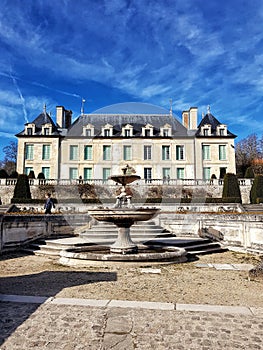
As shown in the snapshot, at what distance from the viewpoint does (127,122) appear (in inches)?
1356

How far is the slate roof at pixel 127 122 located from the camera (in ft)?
110

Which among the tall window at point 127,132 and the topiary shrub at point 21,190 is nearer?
the topiary shrub at point 21,190

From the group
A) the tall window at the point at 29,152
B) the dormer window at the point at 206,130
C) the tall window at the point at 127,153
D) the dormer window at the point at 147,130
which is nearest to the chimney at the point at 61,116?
the tall window at the point at 29,152

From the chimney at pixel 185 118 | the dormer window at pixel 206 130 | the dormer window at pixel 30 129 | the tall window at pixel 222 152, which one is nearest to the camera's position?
the dormer window at pixel 30 129

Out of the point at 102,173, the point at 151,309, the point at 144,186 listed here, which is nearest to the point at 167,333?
the point at 151,309

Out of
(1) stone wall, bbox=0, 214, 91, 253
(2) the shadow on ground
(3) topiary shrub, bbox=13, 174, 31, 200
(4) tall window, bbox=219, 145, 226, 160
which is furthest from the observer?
(4) tall window, bbox=219, 145, 226, 160

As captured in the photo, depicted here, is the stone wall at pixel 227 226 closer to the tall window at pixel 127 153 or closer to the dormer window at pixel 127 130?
the tall window at pixel 127 153

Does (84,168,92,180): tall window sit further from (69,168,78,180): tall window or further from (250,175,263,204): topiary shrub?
(250,175,263,204): topiary shrub

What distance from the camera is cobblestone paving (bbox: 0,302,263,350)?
2.62 metres

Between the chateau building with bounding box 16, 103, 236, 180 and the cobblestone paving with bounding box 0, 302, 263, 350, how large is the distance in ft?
92.4

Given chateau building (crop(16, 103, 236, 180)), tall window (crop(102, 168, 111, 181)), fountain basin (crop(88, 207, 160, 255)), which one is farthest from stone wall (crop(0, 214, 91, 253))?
chateau building (crop(16, 103, 236, 180))

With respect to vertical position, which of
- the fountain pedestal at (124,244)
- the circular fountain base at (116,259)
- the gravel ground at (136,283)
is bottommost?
the gravel ground at (136,283)

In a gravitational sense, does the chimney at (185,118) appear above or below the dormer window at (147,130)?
above

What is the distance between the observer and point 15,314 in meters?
3.32
